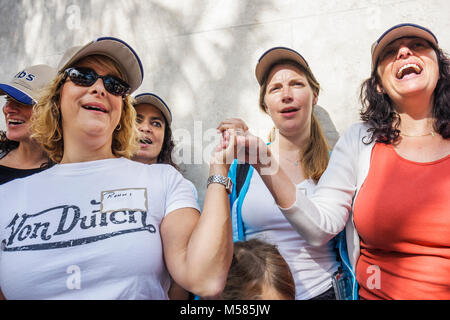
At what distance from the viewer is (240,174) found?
2.00 m

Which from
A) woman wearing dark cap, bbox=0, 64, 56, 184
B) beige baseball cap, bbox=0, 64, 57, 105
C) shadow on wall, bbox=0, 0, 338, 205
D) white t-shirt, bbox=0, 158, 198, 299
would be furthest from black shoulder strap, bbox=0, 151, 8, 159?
shadow on wall, bbox=0, 0, 338, 205

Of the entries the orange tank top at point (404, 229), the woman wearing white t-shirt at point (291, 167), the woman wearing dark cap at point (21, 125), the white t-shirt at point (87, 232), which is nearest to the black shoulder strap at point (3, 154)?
the woman wearing dark cap at point (21, 125)

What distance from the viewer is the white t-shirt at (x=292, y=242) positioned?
1636 millimetres

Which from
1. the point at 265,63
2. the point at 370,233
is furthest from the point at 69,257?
the point at 265,63

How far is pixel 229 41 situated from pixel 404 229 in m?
2.26

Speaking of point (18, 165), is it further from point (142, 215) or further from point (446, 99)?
point (446, 99)

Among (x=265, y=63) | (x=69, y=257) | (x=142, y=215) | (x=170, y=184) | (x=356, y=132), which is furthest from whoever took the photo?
(x=265, y=63)

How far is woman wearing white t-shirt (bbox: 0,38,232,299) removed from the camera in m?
1.18

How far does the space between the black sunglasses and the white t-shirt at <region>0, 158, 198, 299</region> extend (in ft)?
1.32

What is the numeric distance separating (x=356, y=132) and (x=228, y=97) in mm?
1481

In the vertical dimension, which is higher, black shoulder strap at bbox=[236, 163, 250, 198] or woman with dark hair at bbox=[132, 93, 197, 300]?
woman with dark hair at bbox=[132, 93, 197, 300]

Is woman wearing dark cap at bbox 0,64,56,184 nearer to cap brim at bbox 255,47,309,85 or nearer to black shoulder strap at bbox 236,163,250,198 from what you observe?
black shoulder strap at bbox 236,163,250,198

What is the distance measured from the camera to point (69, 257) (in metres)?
1.20
